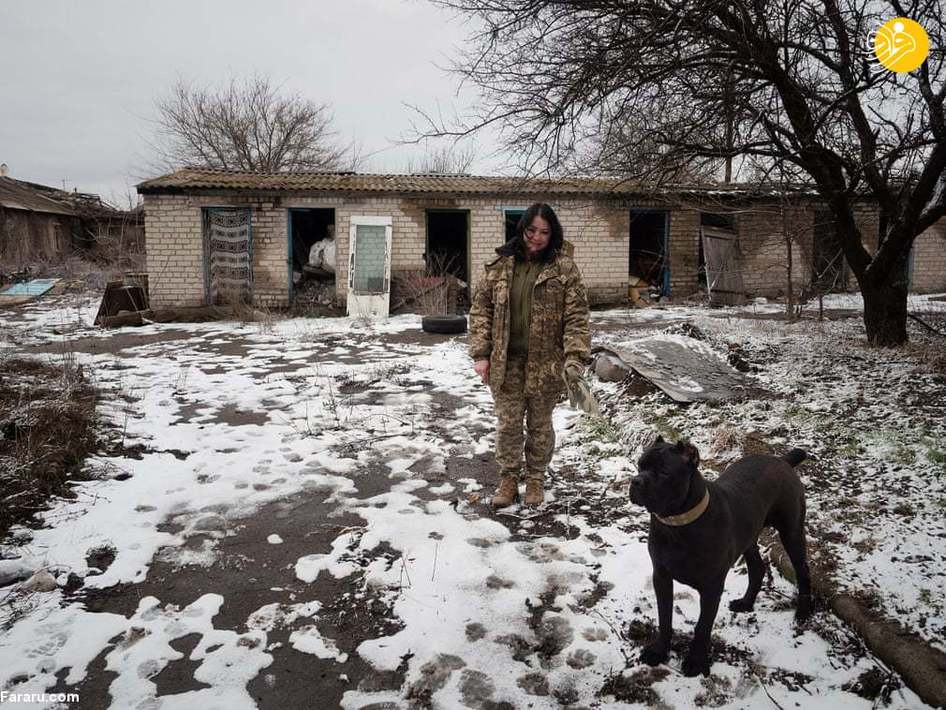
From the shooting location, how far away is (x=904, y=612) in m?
2.22

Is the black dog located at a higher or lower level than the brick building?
lower

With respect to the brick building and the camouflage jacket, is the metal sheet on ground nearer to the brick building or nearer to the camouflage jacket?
the camouflage jacket

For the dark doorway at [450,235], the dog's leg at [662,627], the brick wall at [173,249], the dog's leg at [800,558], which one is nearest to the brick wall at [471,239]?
the brick wall at [173,249]

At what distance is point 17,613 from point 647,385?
4.90m

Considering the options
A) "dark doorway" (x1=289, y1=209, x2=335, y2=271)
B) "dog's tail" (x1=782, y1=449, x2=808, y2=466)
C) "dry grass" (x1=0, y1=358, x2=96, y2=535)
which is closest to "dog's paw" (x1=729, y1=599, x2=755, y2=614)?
"dog's tail" (x1=782, y1=449, x2=808, y2=466)

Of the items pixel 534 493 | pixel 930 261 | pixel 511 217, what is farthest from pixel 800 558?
pixel 930 261

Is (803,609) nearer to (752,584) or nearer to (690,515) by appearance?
(752,584)

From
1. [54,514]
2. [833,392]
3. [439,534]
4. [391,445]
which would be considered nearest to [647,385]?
[833,392]

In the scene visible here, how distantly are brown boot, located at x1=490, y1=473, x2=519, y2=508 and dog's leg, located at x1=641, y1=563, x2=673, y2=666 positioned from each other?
57.1 inches

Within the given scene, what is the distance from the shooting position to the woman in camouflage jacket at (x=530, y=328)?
10.5 ft

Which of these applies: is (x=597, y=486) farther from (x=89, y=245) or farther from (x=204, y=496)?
(x=89, y=245)

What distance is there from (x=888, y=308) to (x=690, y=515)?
6427 millimetres

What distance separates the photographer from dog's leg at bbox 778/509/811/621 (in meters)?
2.24

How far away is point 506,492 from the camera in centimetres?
353
